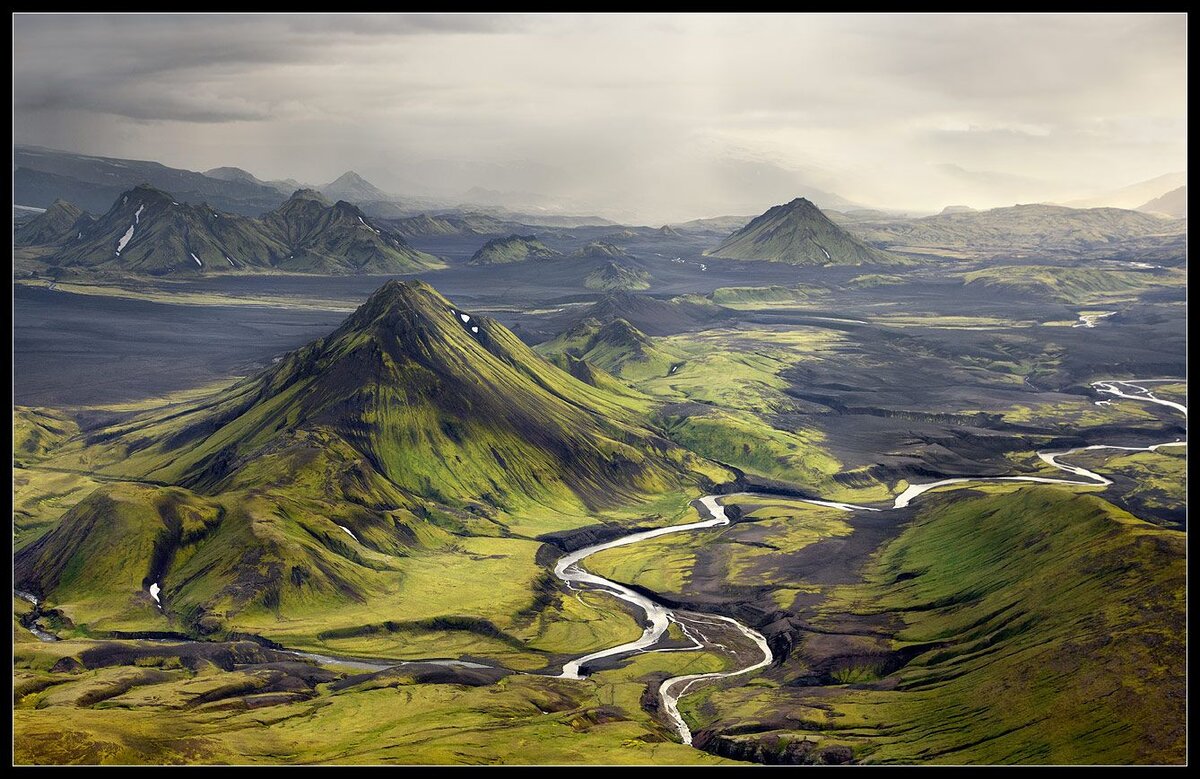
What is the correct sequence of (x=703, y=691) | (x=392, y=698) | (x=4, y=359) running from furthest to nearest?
(x=703, y=691), (x=392, y=698), (x=4, y=359)

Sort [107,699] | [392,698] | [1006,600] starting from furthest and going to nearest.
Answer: [1006,600]
[392,698]
[107,699]

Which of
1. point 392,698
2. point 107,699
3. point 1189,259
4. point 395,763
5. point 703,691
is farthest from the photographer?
point 703,691

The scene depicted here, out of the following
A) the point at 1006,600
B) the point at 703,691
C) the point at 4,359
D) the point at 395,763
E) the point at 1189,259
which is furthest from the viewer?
the point at 1006,600

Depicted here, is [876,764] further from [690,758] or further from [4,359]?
[4,359]

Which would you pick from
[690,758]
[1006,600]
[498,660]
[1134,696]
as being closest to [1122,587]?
[1006,600]

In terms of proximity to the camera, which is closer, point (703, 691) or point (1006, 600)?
point (703, 691)
